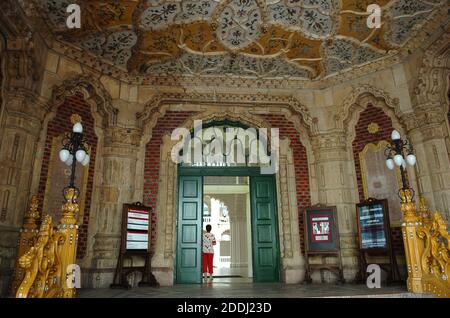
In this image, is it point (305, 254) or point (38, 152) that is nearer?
point (38, 152)

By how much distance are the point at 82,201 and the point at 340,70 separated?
6943 mm

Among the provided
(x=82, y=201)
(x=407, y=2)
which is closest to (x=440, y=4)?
(x=407, y=2)

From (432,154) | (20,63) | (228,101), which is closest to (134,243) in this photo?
(20,63)

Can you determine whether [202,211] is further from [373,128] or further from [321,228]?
[373,128]

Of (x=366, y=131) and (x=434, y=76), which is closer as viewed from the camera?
(x=434, y=76)

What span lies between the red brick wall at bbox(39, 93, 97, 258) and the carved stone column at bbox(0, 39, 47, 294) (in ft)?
1.00

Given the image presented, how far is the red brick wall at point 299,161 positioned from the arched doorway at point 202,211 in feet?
1.95

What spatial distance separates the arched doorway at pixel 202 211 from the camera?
26.8ft

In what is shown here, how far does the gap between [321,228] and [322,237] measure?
0.65ft

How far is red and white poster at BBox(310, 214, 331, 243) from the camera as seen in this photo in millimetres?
7605

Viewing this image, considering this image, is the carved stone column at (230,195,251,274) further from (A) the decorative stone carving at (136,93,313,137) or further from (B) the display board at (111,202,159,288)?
(B) the display board at (111,202,159,288)

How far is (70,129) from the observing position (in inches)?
293

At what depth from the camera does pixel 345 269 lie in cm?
764

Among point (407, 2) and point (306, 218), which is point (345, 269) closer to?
point (306, 218)
